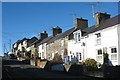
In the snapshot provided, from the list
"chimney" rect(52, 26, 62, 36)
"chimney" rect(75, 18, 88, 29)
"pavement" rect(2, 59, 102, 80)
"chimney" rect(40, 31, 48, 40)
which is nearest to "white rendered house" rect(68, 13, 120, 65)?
"chimney" rect(75, 18, 88, 29)

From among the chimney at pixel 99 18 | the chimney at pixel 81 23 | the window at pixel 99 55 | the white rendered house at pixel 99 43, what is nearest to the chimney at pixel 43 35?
the chimney at pixel 81 23

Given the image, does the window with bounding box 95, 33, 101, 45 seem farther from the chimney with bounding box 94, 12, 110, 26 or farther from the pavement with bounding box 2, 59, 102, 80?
the pavement with bounding box 2, 59, 102, 80

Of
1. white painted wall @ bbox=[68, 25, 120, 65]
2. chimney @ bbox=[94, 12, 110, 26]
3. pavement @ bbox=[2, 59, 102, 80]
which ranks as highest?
chimney @ bbox=[94, 12, 110, 26]

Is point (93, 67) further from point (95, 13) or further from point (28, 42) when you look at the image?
point (28, 42)

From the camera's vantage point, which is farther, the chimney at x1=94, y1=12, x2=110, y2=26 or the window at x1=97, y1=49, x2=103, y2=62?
the chimney at x1=94, y1=12, x2=110, y2=26

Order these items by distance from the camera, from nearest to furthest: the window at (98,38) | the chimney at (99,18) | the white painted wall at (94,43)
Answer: the white painted wall at (94,43) < the window at (98,38) < the chimney at (99,18)

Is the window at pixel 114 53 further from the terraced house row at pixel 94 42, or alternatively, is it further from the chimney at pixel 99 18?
the chimney at pixel 99 18

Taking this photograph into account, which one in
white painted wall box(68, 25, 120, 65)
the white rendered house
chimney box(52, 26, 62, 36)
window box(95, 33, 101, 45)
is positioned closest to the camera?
the white rendered house

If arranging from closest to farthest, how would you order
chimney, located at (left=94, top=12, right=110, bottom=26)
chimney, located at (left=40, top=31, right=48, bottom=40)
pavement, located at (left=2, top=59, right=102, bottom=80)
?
pavement, located at (left=2, top=59, right=102, bottom=80) < chimney, located at (left=94, top=12, right=110, bottom=26) < chimney, located at (left=40, top=31, right=48, bottom=40)

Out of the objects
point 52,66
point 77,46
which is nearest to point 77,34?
point 77,46

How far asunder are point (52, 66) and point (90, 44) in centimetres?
589

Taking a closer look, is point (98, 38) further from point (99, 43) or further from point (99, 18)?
point (99, 18)

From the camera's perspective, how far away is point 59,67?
30.5 meters

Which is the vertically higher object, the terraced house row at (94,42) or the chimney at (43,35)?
the chimney at (43,35)
